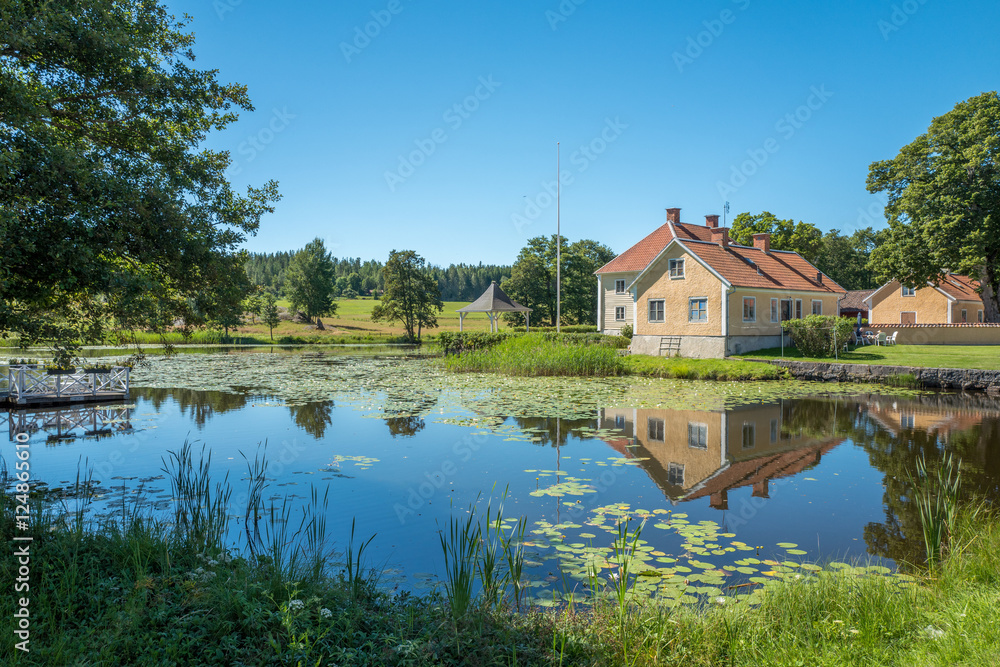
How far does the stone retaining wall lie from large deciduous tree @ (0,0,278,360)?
21.1 m

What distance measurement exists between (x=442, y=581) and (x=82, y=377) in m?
16.9

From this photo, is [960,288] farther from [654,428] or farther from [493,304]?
[654,428]

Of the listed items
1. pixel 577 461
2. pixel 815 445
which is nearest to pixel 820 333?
pixel 815 445

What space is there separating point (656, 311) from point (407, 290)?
33.7 m

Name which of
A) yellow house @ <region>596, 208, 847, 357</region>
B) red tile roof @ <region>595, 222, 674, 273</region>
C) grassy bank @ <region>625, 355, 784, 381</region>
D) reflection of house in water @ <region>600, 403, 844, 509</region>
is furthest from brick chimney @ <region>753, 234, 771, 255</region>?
reflection of house in water @ <region>600, 403, 844, 509</region>

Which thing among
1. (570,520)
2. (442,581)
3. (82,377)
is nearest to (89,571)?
(442,581)

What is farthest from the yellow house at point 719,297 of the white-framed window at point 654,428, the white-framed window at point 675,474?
the white-framed window at point 675,474

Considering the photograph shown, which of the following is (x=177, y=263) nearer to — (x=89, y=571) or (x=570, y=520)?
(x=89, y=571)

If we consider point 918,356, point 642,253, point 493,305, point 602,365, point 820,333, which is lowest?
point 602,365

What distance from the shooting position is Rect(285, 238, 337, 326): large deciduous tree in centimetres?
6981

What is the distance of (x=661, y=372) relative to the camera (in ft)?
75.3

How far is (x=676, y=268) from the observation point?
2919cm

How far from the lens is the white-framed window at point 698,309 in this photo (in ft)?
91.2

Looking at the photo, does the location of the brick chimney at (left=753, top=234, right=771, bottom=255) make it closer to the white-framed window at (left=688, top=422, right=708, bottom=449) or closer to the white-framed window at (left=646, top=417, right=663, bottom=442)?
the white-framed window at (left=646, top=417, right=663, bottom=442)
